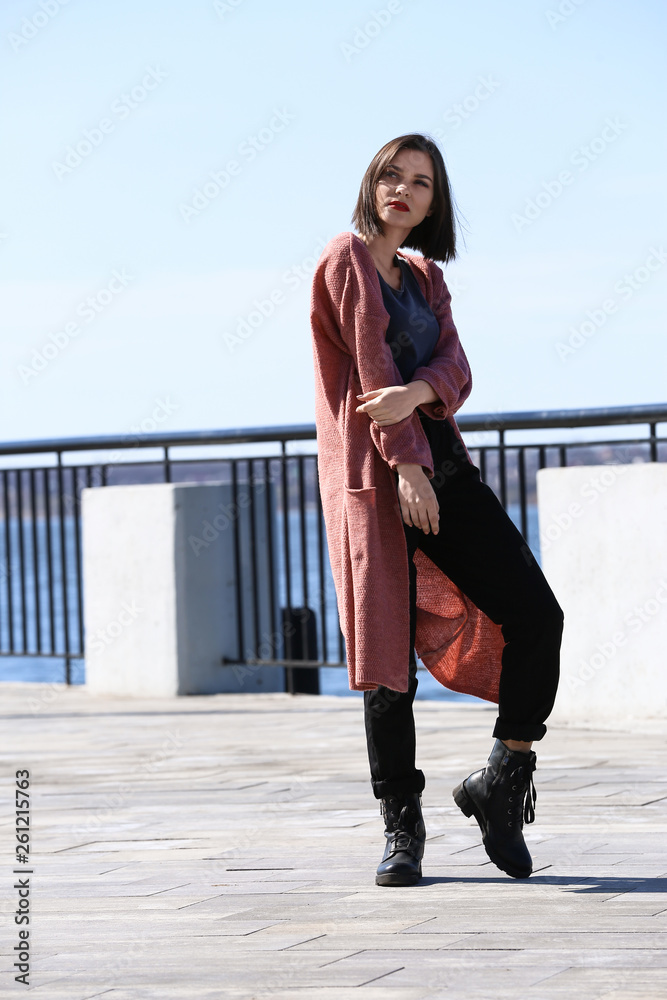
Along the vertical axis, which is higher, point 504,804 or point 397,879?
point 504,804

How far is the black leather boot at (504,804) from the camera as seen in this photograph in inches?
128

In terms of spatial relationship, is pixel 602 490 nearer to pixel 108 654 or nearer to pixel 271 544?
pixel 271 544

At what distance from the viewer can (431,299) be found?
352 cm

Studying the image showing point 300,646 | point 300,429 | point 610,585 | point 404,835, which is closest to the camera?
point 404,835

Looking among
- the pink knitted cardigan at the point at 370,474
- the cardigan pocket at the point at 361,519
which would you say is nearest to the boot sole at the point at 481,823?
the pink knitted cardigan at the point at 370,474

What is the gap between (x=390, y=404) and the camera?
10.5 ft

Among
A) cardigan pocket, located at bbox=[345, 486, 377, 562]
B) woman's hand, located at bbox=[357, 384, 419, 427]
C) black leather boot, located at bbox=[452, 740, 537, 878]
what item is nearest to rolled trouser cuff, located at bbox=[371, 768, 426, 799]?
black leather boot, located at bbox=[452, 740, 537, 878]

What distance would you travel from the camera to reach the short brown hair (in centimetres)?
340

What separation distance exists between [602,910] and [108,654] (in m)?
4.81

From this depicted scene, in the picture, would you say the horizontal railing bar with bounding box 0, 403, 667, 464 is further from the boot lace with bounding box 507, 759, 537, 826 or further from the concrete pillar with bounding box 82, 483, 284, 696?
the boot lace with bounding box 507, 759, 537, 826

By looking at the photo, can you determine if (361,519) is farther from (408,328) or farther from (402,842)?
(402,842)

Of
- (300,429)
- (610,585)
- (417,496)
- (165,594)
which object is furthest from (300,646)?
(417,496)

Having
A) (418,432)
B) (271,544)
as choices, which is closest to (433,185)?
(418,432)

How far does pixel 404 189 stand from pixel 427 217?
0.69 feet
